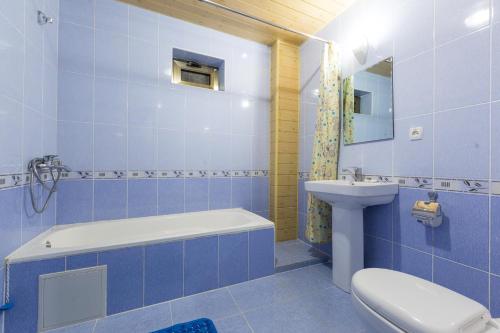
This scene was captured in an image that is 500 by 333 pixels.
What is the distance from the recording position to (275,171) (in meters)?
2.57

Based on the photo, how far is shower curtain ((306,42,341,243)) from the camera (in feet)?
6.63

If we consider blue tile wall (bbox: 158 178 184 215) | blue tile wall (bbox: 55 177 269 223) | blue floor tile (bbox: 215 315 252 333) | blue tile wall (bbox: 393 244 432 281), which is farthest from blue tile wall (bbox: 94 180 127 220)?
blue tile wall (bbox: 393 244 432 281)

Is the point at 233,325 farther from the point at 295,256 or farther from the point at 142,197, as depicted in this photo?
the point at 142,197

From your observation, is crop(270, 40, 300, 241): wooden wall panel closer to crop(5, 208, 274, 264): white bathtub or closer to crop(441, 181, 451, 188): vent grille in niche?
crop(5, 208, 274, 264): white bathtub

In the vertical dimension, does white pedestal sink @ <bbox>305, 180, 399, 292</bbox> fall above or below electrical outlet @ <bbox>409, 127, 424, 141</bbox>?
below

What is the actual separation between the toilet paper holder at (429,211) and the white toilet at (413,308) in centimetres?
47

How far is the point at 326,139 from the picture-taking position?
2.04m

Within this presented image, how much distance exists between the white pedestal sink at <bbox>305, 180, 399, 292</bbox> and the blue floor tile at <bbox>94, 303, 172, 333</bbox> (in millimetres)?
1263

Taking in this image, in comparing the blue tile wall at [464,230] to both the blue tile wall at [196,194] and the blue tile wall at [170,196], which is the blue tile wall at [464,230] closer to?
the blue tile wall at [196,194]

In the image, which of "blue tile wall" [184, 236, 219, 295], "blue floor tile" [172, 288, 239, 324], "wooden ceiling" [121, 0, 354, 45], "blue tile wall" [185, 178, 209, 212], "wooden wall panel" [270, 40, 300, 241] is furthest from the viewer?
"wooden wall panel" [270, 40, 300, 241]

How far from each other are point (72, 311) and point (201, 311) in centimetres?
76

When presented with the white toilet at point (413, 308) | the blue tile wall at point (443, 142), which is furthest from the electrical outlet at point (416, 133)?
the white toilet at point (413, 308)

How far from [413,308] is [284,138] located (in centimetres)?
201

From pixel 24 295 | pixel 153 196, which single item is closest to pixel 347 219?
pixel 153 196
